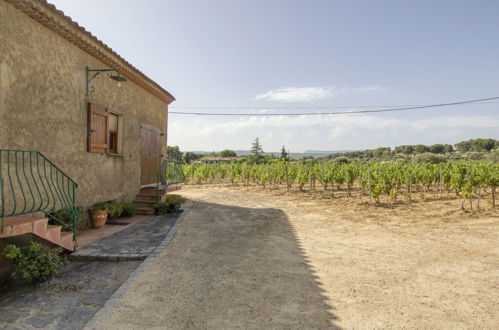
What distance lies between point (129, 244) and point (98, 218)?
1705 mm

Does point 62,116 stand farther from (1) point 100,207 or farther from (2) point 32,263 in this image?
(2) point 32,263

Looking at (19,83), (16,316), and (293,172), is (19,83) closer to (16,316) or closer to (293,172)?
(16,316)

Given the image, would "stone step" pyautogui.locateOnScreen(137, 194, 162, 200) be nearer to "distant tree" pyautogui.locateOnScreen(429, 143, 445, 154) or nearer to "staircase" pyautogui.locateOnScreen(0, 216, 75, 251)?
"staircase" pyautogui.locateOnScreen(0, 216, 75, 251)

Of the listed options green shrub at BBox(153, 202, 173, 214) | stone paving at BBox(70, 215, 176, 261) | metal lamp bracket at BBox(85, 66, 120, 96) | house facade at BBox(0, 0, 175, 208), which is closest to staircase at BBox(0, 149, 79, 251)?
house facade at BBox(0, 0, 175, 208)

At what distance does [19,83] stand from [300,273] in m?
5.42

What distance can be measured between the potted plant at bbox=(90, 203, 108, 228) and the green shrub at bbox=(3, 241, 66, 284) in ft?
8.97

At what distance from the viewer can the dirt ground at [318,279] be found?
9.60 feet

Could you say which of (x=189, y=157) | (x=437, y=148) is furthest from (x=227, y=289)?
(x=437, y=148)

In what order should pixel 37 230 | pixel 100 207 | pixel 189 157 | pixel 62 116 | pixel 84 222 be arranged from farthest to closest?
pixel 189 157, pixel 100 207, pixel 84 222, pixel 62 116, pixel 37 230

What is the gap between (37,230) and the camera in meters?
3.78

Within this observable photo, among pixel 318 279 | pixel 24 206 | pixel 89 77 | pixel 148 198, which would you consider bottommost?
pixel 318 279

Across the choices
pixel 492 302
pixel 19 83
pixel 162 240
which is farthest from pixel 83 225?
pixel 492 302

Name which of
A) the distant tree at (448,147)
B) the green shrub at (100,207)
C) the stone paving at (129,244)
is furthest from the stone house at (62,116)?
the distant tree at (448,147)

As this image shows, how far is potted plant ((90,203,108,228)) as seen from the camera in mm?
6391
